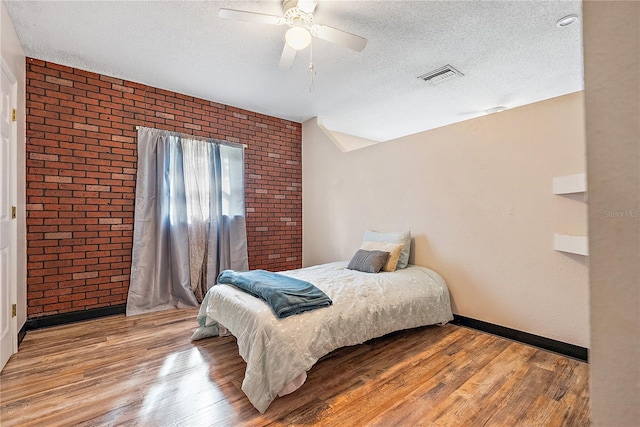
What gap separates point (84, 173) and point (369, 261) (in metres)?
3.15

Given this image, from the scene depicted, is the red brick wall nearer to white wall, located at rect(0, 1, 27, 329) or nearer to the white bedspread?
white wall, located at rect(0, 1, 27, 329)

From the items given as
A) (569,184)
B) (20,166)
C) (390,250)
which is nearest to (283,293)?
(390,250)

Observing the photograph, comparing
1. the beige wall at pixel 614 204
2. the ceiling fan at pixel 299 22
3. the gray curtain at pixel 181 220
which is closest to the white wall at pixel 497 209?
the ceiling fan at pixel 299 22

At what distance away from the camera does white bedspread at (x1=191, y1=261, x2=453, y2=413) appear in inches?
67.6

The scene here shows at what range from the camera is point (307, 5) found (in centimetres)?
199

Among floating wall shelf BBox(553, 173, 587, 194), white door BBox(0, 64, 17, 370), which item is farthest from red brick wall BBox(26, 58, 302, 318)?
floating wall shelf BBox(553, 173, 587, 194)

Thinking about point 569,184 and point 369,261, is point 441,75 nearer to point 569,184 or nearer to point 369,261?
point 569,184

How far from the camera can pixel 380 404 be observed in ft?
5.57

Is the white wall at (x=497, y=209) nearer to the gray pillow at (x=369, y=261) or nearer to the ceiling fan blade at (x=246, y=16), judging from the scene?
the gray pillow at (x=369, y=261)

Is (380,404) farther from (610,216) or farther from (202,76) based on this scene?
(202,76)

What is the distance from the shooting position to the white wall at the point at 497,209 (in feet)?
7.41

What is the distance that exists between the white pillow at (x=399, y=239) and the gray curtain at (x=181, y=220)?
6.07 ft

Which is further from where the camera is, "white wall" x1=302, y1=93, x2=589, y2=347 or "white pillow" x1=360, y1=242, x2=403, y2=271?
"white pillow" x1=360, y1=242, x2=403, y2=271

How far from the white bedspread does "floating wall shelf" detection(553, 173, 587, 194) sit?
1276 mm
